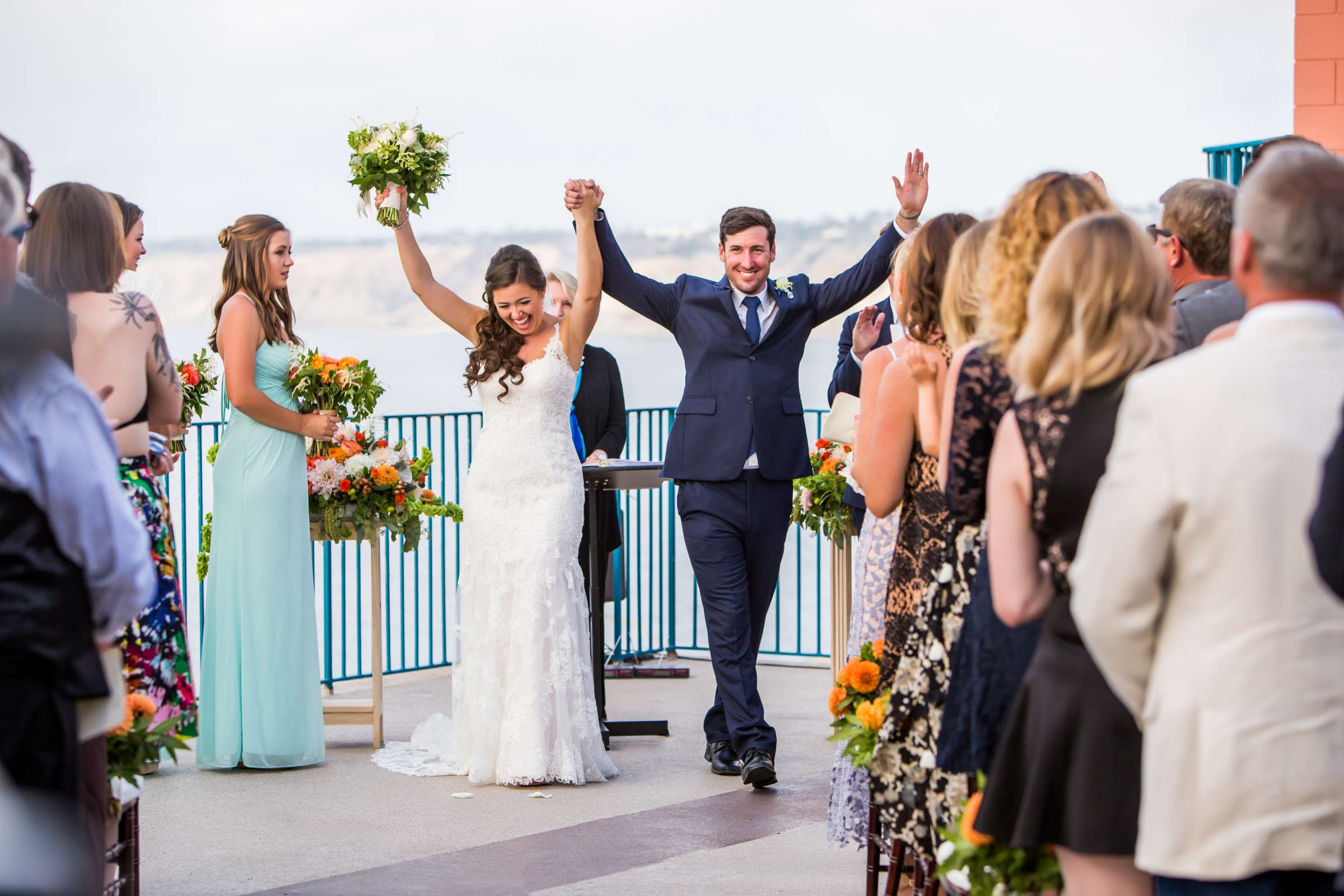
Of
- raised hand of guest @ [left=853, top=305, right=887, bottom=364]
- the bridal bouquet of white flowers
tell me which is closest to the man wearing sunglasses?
raised hand of guest @ [left=853, top=305, right=887, bottom=364]

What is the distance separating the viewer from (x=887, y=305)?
5.87 m

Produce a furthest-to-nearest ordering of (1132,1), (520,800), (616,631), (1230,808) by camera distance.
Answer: (1132,1), (616,631), (520,800), (1230,808)

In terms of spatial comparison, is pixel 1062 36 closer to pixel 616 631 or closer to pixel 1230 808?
pixel 616 631

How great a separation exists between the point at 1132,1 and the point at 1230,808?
14.8 meters

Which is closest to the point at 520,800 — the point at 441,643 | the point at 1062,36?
the point at 441,643

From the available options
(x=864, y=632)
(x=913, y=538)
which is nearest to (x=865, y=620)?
(x=864, y=632)

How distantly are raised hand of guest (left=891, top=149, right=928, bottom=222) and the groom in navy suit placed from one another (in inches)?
9.3

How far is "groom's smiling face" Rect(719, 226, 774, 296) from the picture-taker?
5914mm

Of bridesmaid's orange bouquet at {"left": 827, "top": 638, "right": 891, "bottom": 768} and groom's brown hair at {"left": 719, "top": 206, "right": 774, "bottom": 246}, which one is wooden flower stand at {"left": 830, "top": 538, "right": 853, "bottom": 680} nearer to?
groom's brown hair at {"left": 719, "top": 206, "right": 774, "bottom": 246}

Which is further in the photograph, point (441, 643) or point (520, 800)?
point (441, 643)

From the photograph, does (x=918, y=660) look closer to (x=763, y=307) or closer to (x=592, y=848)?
(x=592, y=848)

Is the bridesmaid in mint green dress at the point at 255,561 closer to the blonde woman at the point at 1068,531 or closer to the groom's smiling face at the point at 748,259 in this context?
the groom's smiling face at the point at 748,259

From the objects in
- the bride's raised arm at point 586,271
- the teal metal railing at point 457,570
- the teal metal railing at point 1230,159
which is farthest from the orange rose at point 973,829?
the teal metal railing at point 1230,159

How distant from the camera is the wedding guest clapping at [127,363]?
3789 millimetres
